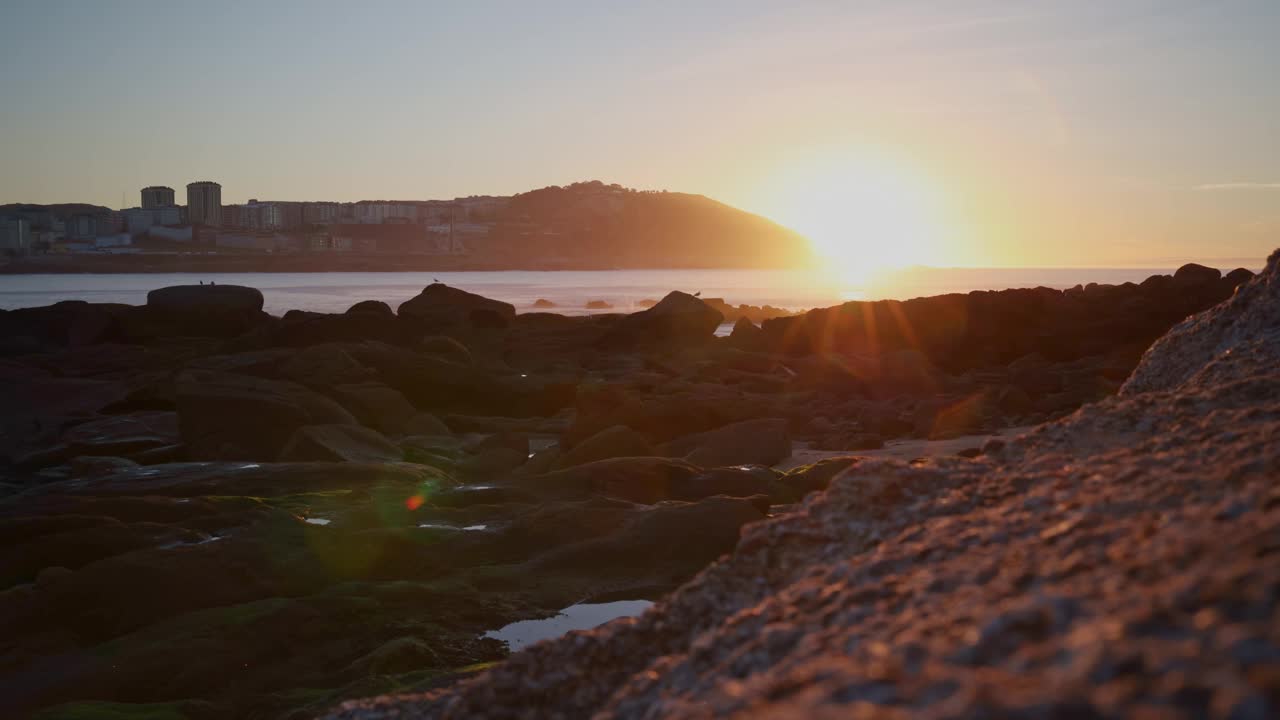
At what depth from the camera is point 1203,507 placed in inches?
73.3

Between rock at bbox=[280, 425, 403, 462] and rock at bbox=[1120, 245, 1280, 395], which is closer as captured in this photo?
rock at bbox=[1120, 245, 1280, 395]

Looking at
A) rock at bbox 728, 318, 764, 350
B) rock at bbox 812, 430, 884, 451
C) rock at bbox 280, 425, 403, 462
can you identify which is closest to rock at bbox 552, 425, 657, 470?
rock at bbox 280, 425, 403, 462

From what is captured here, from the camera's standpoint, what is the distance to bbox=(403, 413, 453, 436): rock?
1523 centimetres

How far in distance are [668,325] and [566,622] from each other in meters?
20.4

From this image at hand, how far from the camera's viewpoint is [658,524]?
827cm

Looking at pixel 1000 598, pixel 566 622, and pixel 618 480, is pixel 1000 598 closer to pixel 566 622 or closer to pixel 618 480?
pixel 566 622

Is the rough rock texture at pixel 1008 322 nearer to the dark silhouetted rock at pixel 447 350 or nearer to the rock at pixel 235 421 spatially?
the dark silhouetted rock at pixel 447 350

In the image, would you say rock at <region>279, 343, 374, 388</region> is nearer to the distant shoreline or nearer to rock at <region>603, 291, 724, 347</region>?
rock at <region>603, 291, 724, 347</region>

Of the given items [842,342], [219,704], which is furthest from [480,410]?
[219,704]

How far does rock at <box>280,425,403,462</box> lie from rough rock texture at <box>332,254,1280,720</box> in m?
9.72

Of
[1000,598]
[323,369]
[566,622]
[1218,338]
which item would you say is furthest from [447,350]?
[1000,598]

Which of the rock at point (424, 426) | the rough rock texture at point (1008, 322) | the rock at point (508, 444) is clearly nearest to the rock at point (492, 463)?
the rock at point (508, 444)

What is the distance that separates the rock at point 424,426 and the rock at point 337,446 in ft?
6.36

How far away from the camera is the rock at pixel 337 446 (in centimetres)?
1210
